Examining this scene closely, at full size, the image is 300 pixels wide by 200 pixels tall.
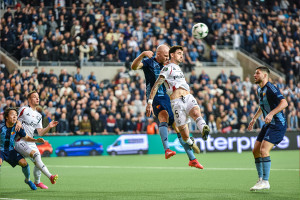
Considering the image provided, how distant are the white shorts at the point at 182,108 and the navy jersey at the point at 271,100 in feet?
4.45

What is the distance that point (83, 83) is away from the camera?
25.2 metres

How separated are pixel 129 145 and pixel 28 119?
12390 millimetres

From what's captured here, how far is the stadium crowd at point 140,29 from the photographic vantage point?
87.7ft

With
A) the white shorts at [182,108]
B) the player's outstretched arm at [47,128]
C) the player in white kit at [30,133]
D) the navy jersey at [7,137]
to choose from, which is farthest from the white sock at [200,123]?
the navy jersey at [7,137]

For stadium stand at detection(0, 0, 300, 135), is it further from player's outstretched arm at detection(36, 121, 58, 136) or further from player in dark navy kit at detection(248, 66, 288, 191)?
player in dark navy kit at detection(248, 66, 288, 191)

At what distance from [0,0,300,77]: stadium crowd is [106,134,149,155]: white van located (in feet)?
18.1

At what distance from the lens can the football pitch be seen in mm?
10016

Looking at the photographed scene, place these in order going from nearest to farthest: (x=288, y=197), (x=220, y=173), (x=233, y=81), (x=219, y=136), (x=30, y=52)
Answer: (x=288, y=197)
(x=220, y=173)
(x=219, y=136)
(x=30, y=52)
(x=233, y=81)

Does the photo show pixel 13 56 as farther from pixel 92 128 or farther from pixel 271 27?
pixel 271 27

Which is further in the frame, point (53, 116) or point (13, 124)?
point (53, 116)

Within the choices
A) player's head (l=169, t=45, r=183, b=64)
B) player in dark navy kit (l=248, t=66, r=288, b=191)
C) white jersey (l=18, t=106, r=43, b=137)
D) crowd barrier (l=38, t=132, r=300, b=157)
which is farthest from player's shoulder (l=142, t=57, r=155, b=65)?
crowd barrier (l=38, t=132, r=300, b=157)

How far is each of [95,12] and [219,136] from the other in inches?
397

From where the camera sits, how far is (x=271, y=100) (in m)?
10.5

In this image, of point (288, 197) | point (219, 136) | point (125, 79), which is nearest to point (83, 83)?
point (125, 79)
